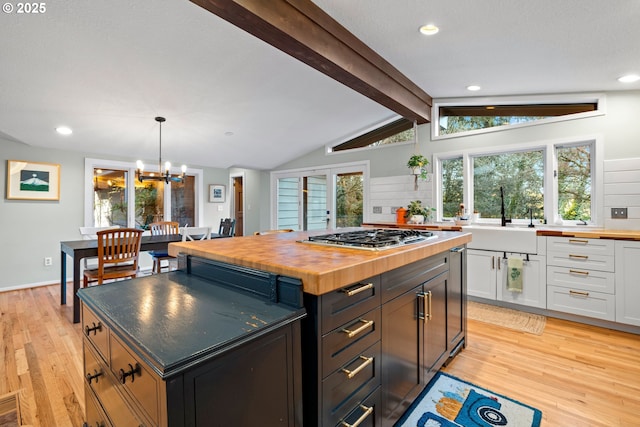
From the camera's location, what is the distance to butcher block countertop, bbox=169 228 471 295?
1058mm

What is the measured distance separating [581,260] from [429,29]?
8.31 feet

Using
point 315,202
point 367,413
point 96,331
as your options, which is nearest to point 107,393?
point 96,331

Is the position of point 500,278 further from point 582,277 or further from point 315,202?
point 315,202

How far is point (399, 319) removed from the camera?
5.01 feet

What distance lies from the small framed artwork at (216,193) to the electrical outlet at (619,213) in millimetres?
6242

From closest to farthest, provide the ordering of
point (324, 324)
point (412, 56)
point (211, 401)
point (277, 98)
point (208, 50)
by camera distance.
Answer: point (211, 401) < point (324, 324) < point (208, 50) < point (412, 56) < point (277, 98)

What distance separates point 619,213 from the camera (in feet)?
10.1

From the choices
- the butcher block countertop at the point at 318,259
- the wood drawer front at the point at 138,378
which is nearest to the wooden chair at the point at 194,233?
the butcher block countertop at the point at 318,259

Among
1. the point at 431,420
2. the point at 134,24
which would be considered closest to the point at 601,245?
the point at 431,420

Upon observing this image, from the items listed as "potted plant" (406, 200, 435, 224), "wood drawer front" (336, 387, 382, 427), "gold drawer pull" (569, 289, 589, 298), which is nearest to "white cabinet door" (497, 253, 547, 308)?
"gold drawer pull" (569, 289, 589, 298)

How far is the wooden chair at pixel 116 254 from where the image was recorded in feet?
10.6

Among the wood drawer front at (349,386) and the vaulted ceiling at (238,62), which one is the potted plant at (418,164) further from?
the wood drawer front at (349,386)

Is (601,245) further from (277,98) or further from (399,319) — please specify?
(277,98)

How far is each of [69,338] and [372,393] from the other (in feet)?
9.25
